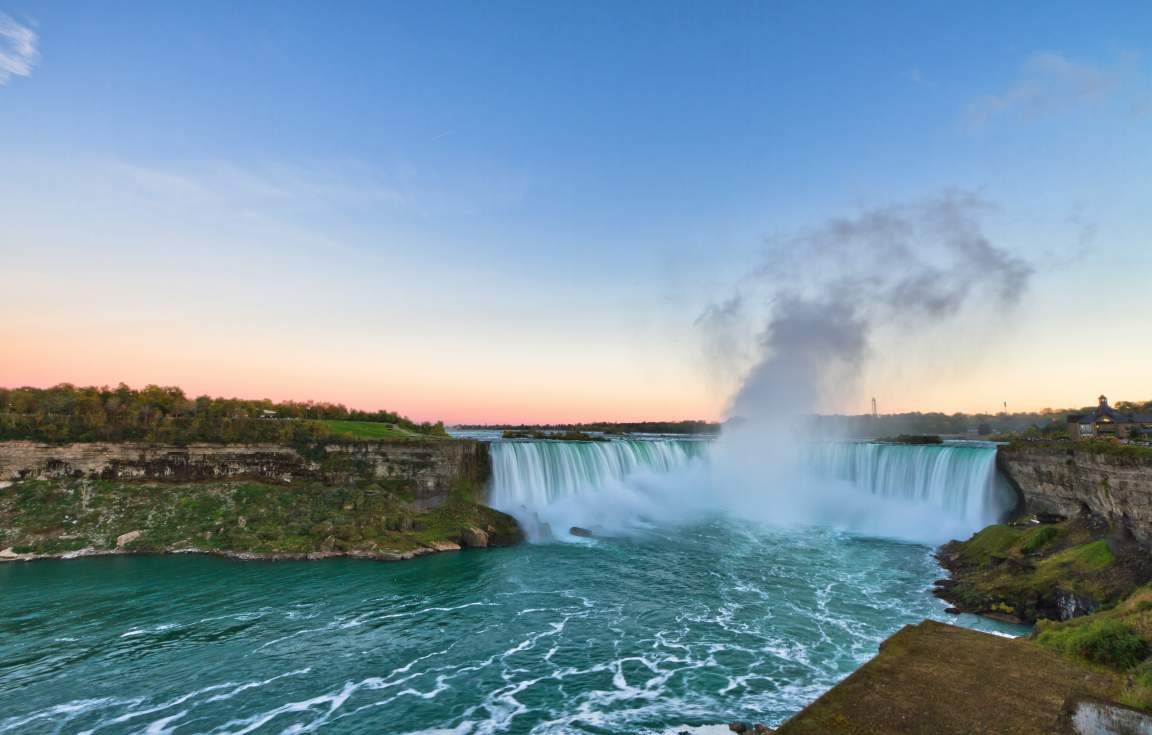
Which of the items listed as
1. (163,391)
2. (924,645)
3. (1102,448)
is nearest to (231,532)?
(163,391)

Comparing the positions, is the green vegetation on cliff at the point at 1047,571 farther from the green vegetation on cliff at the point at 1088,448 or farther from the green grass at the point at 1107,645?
the green grass at the point at 1107,645

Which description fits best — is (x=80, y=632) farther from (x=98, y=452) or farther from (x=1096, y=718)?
(x=1096, y=718)

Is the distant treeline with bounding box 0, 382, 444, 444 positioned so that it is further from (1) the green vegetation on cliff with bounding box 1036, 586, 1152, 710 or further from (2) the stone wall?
(1) the green vegetation on cliff with bounding box 1036, 586, 1152, 710

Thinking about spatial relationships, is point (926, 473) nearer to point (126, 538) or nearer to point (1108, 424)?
point (1108, 424)

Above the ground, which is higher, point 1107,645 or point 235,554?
point 1107,645

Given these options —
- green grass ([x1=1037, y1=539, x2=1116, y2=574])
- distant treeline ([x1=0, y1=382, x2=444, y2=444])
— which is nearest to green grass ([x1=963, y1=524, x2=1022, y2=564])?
green grass ([x1=1037, y1=539, x2=1116, y2=574])

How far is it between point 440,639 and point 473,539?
13491 mm

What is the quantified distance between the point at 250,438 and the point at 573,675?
99.8 feet

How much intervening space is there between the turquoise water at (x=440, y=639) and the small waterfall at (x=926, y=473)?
11657 millimetres

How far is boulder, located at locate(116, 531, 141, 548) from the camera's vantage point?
2845cm

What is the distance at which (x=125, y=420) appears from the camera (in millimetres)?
34062

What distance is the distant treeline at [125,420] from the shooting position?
3247cm

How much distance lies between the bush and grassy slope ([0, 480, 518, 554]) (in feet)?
87.2

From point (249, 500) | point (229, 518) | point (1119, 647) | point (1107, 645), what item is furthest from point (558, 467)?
point (1119, 647)
